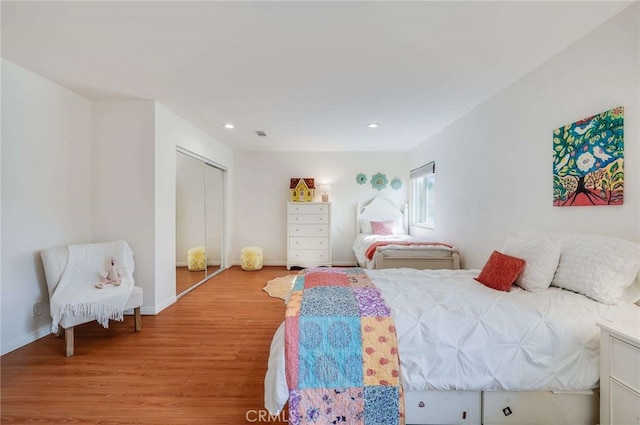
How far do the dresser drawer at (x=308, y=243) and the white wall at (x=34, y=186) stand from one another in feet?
9.97

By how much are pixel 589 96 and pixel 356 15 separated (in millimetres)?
1613

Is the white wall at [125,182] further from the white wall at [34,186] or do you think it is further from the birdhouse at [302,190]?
the birdhouse at [302,190]

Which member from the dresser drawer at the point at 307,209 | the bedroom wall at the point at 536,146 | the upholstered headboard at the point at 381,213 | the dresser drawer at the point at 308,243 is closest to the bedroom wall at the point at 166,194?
the dresser drawer at the point at 307,209

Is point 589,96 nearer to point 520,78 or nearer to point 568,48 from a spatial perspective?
point 568,48

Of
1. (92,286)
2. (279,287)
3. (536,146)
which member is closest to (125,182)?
(92,286)

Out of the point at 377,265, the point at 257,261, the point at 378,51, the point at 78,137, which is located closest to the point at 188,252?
the point at 257,261

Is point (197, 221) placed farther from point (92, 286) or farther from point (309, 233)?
point (309, 233)

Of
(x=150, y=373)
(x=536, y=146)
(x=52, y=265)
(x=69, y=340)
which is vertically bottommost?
(x=150, y=373)

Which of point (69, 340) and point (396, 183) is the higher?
point (396, 183)

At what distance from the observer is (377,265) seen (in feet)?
11.3

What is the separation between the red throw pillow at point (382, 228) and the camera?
507 cm

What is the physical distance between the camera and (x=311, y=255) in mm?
5133

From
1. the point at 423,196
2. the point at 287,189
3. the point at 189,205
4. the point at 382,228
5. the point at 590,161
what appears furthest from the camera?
the point at 287,189

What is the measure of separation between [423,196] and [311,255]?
2.36 metres
